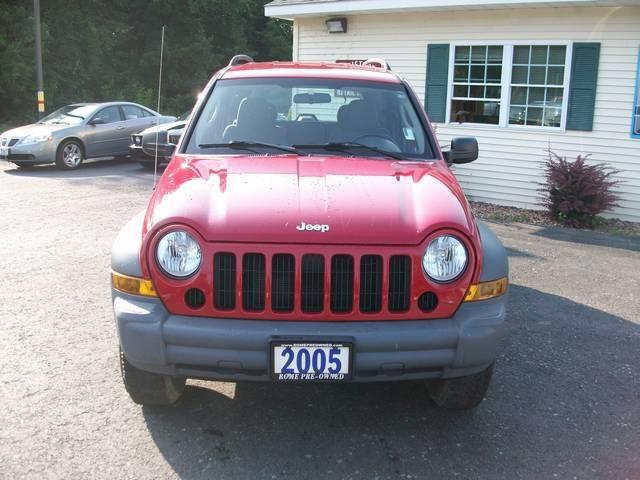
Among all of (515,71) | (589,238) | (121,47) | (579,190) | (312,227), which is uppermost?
(121,47)

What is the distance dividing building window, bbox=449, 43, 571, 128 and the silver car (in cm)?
675

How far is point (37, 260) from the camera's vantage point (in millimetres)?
6801

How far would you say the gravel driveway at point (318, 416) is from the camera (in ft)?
10.4

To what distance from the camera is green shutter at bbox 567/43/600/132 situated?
10.0m

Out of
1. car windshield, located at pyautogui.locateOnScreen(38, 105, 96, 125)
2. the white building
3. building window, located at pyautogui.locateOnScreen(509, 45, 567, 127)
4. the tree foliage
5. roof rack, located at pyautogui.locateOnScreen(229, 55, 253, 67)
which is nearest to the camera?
roof rack, located at pyautogui.locateOnScreen(229, 55, 253, 67)

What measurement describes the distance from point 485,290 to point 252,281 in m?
1.10

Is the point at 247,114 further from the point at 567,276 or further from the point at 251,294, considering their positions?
the point at 567,276

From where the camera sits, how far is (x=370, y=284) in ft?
10.1

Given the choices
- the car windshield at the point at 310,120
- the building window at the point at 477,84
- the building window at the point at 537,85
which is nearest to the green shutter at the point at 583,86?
the building window at the point at 537,85

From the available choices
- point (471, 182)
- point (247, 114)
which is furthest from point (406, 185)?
point (471, 182)

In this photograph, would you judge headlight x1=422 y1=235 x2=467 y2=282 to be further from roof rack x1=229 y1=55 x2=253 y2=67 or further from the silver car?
the silver car

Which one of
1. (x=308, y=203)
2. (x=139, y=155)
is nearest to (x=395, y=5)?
(x=139, y=155)

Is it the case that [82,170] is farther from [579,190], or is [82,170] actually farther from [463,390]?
[463,390]

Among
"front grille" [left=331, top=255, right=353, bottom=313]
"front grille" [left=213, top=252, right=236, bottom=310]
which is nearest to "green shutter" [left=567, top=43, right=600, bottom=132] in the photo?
"front grille" [left=331, top=255, right=353, bottom=313]
